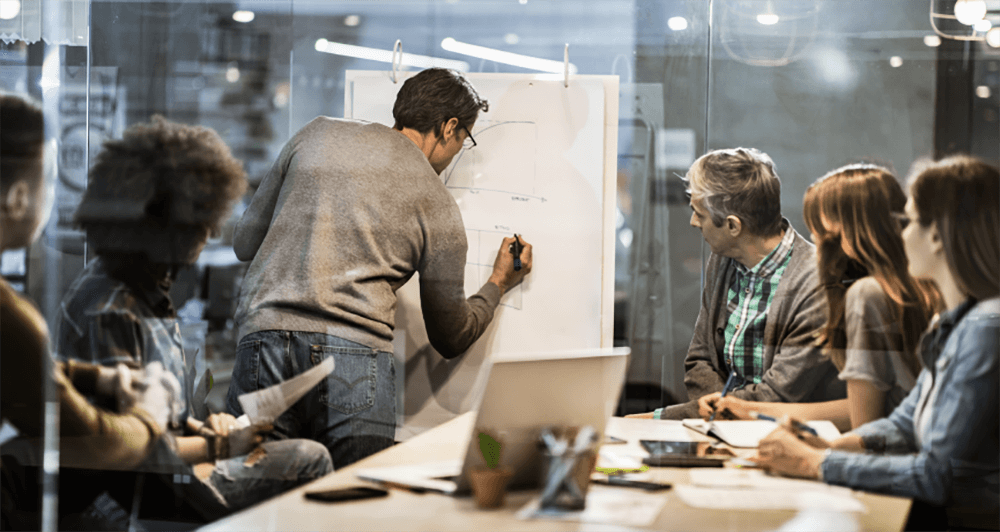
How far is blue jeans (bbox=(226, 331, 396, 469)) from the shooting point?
7.69 feet

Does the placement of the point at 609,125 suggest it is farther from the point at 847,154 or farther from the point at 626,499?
the point at 626,499

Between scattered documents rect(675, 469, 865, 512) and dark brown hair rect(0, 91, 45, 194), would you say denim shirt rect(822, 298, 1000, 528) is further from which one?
dark brown hair rect(0, 91, 45, 194)

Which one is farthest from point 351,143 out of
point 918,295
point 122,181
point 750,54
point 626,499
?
point 918,295

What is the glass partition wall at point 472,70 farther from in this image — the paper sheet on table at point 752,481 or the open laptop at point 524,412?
the open laptop at point 524,412

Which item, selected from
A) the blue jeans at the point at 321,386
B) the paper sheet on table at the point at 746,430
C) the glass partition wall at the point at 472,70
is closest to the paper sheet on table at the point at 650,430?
the paper sheet on table at the point at 746,430

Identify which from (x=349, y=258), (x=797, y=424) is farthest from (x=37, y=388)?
(x=797, y=424)

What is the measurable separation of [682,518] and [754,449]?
1.55 feet

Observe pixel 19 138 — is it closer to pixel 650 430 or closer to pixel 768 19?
pixel 650 430

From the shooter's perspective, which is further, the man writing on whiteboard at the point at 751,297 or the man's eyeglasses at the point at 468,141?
the man's eyeglasses at the point at 468,141

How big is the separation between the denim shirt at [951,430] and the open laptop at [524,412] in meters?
0.69

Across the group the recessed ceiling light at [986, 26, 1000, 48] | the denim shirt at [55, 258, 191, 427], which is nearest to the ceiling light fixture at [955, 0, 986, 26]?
the recessed ceiling light at [986, 26, 1000, 48]

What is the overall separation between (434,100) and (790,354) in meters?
1.22

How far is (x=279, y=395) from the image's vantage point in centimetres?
235

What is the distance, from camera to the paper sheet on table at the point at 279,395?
7.66 feet
